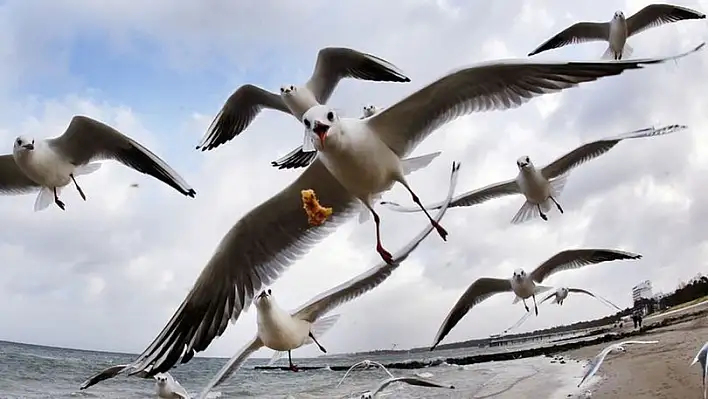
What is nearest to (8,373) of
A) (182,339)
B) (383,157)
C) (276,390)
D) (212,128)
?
(276,390)

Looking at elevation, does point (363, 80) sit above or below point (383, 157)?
above

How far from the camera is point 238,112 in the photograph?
11.4ft

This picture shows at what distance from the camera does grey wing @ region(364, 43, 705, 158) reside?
1.56m

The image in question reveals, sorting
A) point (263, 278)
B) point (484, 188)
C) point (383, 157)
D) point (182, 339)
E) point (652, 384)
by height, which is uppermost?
point (484, 188)

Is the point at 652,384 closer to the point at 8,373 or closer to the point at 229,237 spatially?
the point at 229,237

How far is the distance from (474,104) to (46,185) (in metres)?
1.60

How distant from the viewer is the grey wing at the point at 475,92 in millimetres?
1557

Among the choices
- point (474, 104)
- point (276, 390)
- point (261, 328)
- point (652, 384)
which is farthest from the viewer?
point (276, 390)

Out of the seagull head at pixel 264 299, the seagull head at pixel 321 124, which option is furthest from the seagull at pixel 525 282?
the seagull head at pixel 321 124

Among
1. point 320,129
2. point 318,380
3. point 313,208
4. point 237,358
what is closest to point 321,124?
point 320,129

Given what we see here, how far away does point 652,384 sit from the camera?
3441mm

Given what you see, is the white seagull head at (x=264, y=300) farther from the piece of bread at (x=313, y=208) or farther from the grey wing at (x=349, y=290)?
the piece of bread at (x=313, y=208)

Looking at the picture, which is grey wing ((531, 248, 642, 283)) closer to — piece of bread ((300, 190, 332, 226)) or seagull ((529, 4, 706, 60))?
seagull ((529, 4, 706, 60))

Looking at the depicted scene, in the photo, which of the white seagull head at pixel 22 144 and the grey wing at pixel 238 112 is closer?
the white seagull head at pixel 22 144
